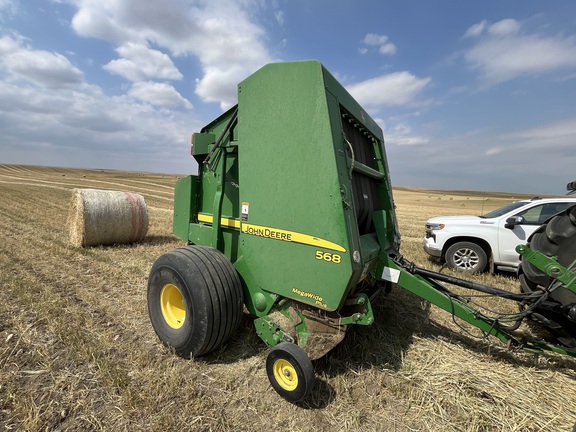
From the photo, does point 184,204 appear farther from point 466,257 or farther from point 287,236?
point 466,257

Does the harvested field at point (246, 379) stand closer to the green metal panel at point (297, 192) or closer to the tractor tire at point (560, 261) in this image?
the tractor tire at point (560, 261)

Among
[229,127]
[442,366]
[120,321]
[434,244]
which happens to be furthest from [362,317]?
[434,244]

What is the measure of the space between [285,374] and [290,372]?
67mm

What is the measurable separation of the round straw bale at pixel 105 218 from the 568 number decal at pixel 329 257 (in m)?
5.97

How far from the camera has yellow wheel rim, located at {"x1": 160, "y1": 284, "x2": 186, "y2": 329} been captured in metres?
3.12

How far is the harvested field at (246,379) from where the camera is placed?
7.25 feet

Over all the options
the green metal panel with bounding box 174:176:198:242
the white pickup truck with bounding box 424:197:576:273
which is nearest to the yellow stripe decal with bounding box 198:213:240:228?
the green metal panel with bounding box 174:176:198:242

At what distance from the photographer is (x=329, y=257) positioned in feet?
7.73

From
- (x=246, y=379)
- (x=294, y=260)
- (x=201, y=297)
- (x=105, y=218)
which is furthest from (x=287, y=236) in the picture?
(x=105, y=218)

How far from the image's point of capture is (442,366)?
9.26ft

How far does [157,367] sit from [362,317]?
5.95 feet

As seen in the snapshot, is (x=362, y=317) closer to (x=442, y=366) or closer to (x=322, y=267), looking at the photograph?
(x=322, y=267)

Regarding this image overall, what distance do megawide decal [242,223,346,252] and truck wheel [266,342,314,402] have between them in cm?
82

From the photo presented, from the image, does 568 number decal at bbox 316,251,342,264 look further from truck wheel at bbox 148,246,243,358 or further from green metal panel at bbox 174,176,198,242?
green metal panel at bbox 174,176,198,242
